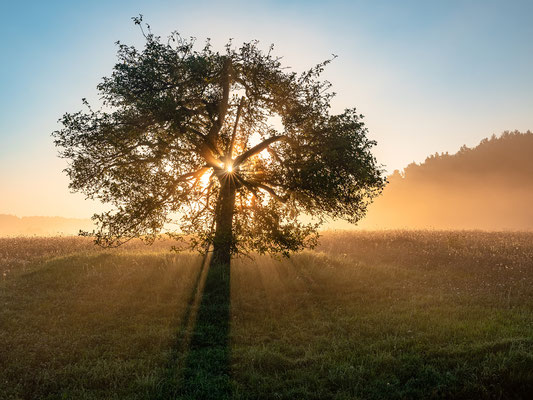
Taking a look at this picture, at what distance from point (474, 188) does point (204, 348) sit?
300 feet

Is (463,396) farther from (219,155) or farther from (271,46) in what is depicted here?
(271,46)

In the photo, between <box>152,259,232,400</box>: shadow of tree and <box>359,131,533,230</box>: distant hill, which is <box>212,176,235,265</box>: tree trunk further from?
<box>359,131,533,230</box>: distant hill

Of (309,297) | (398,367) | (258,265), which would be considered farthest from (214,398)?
(258,265)

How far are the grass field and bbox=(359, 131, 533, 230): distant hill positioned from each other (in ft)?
219

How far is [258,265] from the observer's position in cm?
1727

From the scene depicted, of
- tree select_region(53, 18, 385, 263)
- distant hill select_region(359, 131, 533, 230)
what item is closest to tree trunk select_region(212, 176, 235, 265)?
tree select_region(53, 18, 385, 263)

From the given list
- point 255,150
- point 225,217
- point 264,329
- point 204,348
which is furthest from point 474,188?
point 204,348

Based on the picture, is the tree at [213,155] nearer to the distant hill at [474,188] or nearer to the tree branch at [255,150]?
the tree branch at [255,150]

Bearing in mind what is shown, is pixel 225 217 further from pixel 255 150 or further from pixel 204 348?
pixel 204 348

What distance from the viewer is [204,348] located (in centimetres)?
1002

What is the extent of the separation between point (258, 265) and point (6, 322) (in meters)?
9.49

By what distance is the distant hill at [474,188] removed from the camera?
79000mm

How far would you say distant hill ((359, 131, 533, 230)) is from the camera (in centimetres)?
7900

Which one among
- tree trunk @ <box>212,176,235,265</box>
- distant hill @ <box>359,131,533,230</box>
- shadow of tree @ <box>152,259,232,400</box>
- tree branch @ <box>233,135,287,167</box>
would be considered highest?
distant hill @ <box>359,131,533,230</box>
